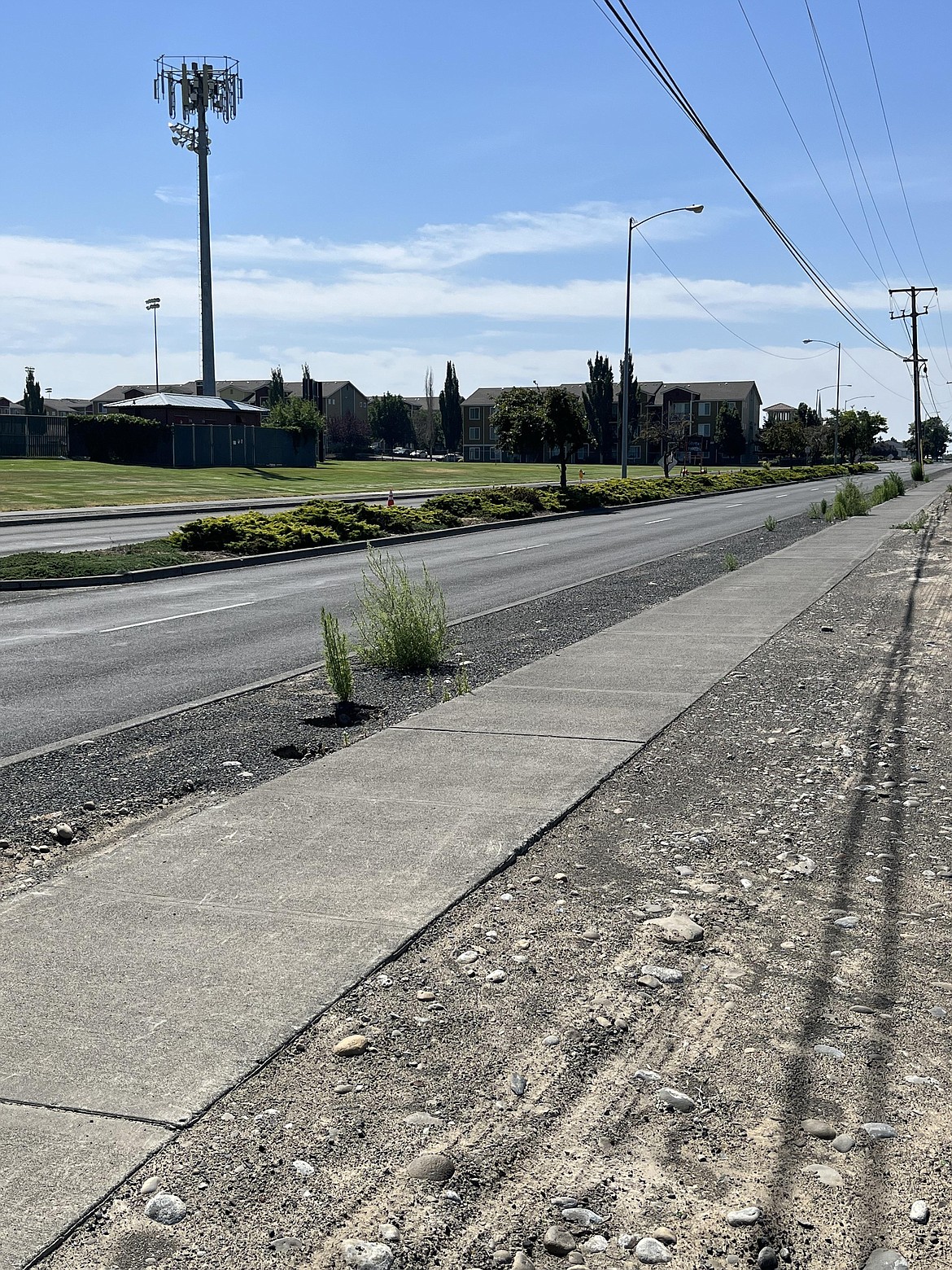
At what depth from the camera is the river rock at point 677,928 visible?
15.8 ft

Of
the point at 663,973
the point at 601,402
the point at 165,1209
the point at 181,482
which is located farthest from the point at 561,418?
the point at 601,402

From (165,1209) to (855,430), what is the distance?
112 metres

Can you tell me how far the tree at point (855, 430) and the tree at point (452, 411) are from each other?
49.6 meters

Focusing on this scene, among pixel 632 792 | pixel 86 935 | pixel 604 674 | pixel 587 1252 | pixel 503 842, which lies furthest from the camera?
pixel 604 674

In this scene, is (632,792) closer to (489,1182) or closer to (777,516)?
(489,1182)

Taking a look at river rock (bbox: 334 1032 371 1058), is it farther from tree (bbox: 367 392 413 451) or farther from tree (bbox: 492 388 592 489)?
tree (bbox: 367 392 413 451)

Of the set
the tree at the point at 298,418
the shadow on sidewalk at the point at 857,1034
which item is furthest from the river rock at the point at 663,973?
the tree at the point at 298,418

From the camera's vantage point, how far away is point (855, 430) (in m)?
108

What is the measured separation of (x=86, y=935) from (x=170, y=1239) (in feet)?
6.47

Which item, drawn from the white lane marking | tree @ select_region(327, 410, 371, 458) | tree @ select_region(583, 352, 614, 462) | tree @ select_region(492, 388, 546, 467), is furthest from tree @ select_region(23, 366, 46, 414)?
the white lane marking

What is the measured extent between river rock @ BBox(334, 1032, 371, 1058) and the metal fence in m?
62.7

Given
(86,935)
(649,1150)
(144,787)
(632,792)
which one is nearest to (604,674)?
(632,792)

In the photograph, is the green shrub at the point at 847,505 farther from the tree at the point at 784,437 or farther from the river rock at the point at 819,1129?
the tree at the point at 784,437

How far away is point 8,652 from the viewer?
12219 millimetres
